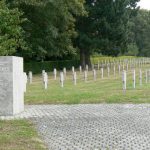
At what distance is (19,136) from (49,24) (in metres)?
35.9

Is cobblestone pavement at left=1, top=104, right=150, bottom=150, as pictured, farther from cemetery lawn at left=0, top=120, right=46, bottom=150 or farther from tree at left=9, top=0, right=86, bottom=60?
tree at left=9, top=0, right=86, bottom=60

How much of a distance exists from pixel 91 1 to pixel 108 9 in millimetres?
2955

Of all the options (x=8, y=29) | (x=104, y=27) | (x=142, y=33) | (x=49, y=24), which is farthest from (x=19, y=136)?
(x=142, y=33)

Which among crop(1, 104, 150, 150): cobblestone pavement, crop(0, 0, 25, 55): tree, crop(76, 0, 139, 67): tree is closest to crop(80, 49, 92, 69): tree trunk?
crop(76, 0, 139, 67): tree

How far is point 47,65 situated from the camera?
178ft

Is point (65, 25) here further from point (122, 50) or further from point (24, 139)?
point (24, 139)

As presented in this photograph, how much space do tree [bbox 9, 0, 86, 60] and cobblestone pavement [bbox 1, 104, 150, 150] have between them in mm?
26344

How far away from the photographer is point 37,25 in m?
46.9

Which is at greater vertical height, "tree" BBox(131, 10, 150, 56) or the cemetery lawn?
"tree" BBox(131, 10, 150, 56)

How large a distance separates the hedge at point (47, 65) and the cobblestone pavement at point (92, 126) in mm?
32462

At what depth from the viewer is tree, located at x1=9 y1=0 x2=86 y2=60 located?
4494 centimetres

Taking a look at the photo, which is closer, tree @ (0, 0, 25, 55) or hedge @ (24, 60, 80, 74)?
tree @ (0, 0, 25, 55)

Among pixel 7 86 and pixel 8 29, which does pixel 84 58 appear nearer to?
pixel 8 29

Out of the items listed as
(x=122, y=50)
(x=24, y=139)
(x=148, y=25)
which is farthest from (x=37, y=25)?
(x=148, y=25)
